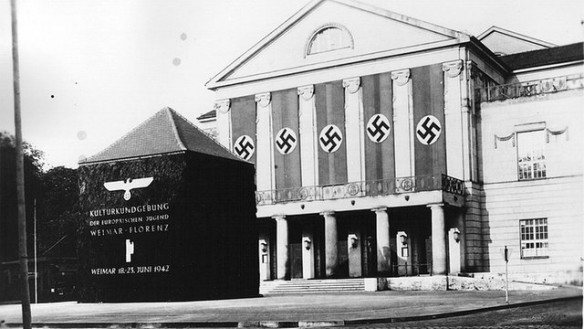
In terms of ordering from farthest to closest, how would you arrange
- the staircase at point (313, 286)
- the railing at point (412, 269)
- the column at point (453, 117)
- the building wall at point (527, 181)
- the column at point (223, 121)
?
the column at point (223, 121), the railing at point (412, 269), the column at point (453, 117), the staircase at point (313, 286), the building wall at point (527, 181)

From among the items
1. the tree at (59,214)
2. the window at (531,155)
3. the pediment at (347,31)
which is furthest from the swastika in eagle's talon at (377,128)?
the tree at (59,214)

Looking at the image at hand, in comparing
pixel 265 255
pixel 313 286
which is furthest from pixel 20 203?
pixel 265 255

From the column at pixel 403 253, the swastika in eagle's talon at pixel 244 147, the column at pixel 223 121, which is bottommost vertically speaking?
the column at pixel 403 253

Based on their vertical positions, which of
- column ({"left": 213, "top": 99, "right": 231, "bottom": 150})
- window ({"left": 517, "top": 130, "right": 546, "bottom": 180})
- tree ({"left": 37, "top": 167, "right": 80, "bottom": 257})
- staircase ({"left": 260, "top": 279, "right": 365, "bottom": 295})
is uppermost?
column ({"left": 213, "top": 99, "right": 231, "bottom": 150})

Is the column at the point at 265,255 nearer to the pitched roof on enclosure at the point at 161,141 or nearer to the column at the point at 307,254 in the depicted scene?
the column at the point at 307,254

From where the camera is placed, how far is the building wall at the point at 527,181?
32.7 m

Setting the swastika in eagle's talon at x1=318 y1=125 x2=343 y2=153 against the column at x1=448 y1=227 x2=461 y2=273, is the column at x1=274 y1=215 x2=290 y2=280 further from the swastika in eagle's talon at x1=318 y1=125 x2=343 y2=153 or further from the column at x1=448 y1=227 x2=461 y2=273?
the column at x1=448 y1=227 x2=461 y2=273

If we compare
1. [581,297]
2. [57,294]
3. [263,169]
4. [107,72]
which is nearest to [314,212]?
[263,169]

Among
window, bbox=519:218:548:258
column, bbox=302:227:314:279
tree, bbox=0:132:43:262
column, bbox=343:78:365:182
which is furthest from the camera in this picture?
column, bbox=302:227:314:279

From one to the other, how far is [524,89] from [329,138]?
9.14 metres

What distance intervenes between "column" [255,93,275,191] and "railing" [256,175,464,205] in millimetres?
759

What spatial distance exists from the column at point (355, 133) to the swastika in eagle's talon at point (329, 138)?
60 cm

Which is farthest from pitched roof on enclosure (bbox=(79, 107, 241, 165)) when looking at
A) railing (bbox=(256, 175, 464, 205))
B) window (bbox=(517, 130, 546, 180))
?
window (bbox=(517, 130, 546, 180))

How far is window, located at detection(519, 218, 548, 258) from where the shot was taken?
33.1 m
